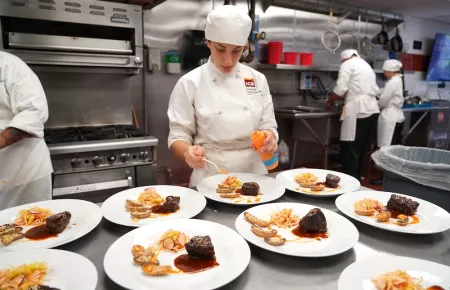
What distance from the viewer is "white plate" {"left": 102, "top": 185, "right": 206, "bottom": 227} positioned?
1.17 meters

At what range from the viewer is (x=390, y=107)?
17.5 feet

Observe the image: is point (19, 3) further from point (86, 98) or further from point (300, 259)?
point (300, 259)

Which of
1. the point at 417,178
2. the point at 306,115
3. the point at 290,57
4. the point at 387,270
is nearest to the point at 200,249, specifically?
the point at 387,270

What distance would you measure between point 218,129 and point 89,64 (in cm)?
158

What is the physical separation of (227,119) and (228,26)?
1.71ft

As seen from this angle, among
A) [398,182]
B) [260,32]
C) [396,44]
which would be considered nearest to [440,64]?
[396,44]

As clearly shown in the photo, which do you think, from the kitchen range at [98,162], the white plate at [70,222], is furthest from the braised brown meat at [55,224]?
the kitchen range at [98,162]

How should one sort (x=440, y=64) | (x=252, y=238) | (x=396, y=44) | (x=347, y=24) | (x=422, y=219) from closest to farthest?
(x=252, y=238) < (x=422, y=219) < (x=347, y=24) < (x=396, y=44) < (x=440, y=64)

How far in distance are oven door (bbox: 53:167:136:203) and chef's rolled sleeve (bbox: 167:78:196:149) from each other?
100 centimetres

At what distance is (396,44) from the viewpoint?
6.33 meters

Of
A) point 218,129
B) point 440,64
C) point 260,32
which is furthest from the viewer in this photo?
point 440,64

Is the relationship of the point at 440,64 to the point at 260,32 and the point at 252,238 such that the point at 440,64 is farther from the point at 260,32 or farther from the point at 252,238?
the point at 252,238

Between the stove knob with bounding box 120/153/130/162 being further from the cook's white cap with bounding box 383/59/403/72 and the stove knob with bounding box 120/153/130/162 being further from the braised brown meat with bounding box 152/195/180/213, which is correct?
the cook's white cap with bounding box 383/59/403/72

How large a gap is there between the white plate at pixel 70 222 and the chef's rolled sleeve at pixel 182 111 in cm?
68
